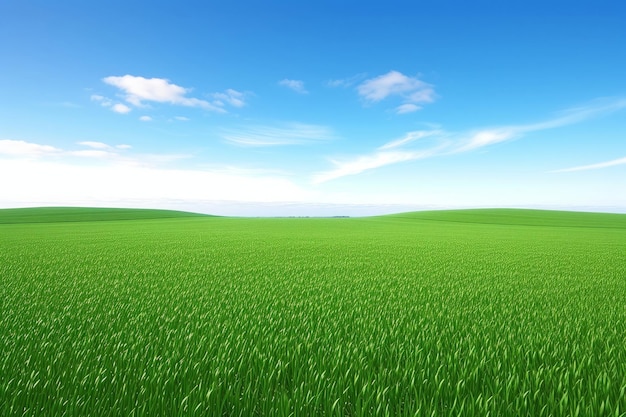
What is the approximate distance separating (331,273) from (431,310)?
13.0 ft

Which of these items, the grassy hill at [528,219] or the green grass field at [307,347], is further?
the grassy hill at [528,219]

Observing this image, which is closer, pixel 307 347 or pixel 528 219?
pixel 307 347

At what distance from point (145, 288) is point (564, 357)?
680cm

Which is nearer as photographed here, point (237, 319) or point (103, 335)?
point (103, 335)

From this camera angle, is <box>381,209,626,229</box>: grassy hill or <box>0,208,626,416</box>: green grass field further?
<box>381,209,626,229</box>: grassy hill

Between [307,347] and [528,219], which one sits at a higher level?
[528,219]

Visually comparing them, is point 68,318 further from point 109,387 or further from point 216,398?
point 216,398

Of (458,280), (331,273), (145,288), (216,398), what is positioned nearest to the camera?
(216,398)

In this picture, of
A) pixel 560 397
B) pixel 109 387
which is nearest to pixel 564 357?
pixel 560 397

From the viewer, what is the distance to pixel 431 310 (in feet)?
17.1

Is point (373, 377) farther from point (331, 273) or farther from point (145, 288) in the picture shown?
point (331, 273)

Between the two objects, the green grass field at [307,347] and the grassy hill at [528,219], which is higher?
the grassy hill at [528,219]

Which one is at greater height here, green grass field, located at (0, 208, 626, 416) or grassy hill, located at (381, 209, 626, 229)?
grassy hill, located at (381, 209, 626, 229)

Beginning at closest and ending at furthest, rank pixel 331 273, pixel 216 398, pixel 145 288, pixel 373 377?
pixel 216 398 → pixel 373 377 → pixel 145 288 → pixel 331 273
